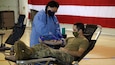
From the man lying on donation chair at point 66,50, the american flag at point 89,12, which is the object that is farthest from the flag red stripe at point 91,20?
the man lying on donation chair at point 66,50

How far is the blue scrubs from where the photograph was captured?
12.1ft

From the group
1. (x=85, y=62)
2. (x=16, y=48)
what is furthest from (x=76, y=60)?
(x=85, y=62)

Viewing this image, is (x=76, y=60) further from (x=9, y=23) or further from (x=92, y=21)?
(x=9, y=23)

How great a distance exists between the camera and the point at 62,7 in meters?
11.0

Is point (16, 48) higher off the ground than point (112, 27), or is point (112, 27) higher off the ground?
point (16, 48)

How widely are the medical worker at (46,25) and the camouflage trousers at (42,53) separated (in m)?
0.24

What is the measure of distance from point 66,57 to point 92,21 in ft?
21.8

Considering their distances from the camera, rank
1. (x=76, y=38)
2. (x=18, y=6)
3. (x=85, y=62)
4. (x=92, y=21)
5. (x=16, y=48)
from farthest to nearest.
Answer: (x=18, y=6) → (x=92, y=21) → (x=85, y=62) → (x=76, y=38) → (x=16, y=48)

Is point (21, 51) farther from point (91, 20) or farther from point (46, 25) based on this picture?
point (91, 20)

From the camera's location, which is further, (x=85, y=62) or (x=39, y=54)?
(x=85, y=62)

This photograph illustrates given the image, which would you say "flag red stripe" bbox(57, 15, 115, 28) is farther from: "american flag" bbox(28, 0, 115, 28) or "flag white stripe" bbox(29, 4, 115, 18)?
"flag white stripe" bbox(29, 4, 115, 18)

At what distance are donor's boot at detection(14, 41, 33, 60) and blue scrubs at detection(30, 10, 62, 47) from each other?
57 centimetres

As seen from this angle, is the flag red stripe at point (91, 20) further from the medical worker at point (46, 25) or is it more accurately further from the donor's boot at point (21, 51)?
the donor's boot at point (21, 51)

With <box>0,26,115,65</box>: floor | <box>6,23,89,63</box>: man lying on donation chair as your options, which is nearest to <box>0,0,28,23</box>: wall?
<box>0,26,115,65</box>: floor
